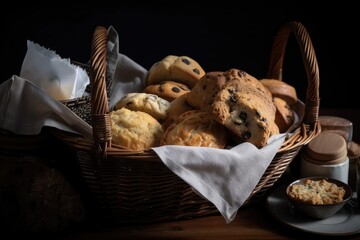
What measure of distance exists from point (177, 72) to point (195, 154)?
1.33 feet

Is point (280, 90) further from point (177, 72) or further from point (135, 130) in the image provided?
point (135, 130)

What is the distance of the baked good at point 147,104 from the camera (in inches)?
46.1

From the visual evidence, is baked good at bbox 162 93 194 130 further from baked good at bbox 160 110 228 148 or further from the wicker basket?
the wicker basket

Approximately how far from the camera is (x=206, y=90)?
1.15m

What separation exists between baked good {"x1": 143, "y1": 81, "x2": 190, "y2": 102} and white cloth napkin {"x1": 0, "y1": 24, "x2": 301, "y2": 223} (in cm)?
29

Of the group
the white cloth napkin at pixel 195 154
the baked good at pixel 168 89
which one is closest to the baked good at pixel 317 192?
the white cloth napkin at pixel 195 154

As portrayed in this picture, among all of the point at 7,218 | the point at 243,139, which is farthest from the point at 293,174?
the point at 7,218

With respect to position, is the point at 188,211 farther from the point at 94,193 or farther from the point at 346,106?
the point at 346,106

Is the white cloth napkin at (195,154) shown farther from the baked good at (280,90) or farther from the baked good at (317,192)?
the baked good at (280,90)

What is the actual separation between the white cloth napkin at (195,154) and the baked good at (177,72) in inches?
13.9

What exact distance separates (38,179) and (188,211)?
33cm

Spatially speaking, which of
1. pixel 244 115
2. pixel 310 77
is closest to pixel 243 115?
pixel 244 115

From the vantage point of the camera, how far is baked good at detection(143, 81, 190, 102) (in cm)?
127

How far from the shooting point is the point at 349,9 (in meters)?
1.55
